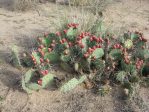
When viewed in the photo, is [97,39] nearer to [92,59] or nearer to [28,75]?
[92,59]

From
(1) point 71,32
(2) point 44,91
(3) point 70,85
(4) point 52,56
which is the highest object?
(1) point 71,32

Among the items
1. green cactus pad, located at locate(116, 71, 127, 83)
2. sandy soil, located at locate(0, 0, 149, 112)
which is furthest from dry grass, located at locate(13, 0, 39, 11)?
green cactus pad, located at locate(116, 71, 127, 83)

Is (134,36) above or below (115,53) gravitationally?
above

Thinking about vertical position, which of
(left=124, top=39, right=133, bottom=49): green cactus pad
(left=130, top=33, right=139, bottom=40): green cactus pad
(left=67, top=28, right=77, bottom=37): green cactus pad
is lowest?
(left=124, top=39, right=133, bottom=49): green cactus pad

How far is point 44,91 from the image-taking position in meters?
4.81

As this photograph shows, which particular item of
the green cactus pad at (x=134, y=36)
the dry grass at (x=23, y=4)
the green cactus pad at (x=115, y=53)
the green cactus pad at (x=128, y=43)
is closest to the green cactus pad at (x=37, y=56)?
the green cactus pad at (x=115, y=53)

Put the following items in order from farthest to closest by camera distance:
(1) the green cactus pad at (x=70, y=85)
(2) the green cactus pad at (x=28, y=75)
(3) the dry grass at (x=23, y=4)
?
(3) the dry grass at (x=23, y=4) → (2) the green cactus pad at (x=28, y=75) → (1) the green cactus pad at (x=70, y=85)

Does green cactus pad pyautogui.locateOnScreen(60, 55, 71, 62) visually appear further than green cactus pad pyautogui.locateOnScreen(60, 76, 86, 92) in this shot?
Yes

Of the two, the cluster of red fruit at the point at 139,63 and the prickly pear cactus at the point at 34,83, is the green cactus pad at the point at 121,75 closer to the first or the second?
the cluster of red fruit at the point at 139,63

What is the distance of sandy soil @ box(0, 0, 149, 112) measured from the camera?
180 inches

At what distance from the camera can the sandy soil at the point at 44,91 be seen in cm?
457

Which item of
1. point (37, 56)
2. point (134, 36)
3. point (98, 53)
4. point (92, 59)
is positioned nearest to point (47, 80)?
point (37, 56)

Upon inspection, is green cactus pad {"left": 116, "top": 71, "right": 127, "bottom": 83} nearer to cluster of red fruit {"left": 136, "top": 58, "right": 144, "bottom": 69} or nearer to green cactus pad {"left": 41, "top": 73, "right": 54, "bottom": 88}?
cluster of red fruit {"left": 136, "top": 58, "right": 144, "bottom": 69}

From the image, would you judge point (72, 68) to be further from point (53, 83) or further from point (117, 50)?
point (117, 50)
